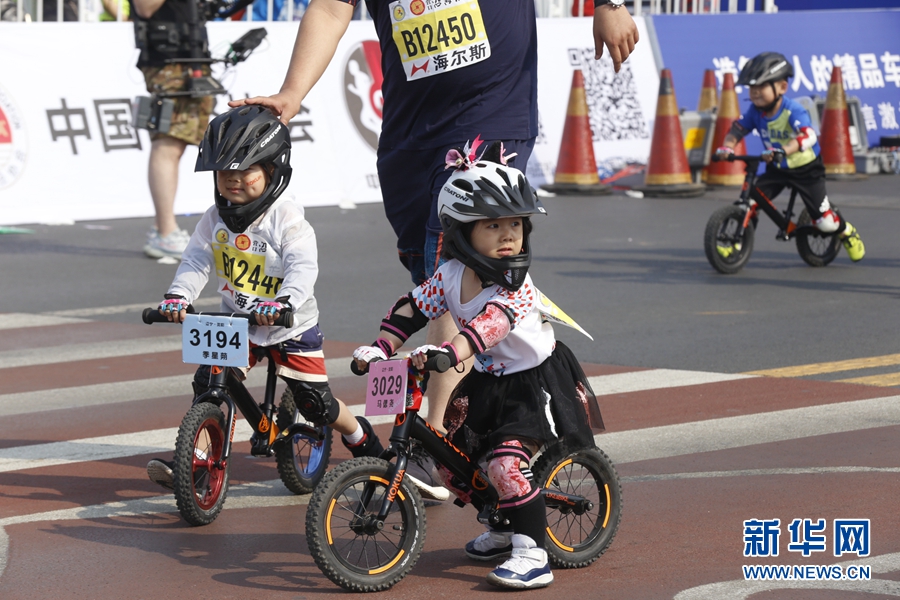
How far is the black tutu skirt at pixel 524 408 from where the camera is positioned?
13.8 feet

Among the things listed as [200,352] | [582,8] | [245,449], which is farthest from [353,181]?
[200,352]

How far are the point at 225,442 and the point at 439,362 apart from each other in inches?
48.5

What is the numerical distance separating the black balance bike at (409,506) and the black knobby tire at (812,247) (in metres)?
7.17

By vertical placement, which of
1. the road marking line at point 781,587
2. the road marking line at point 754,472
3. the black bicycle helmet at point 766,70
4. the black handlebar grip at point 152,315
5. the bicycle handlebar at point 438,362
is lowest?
the road marking line at point 754,472

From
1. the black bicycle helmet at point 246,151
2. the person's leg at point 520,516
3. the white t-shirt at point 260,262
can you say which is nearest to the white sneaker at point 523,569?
the person's leg at point 520,516

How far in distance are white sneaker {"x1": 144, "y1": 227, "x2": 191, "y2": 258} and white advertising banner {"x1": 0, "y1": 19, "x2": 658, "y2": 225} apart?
6.50ft

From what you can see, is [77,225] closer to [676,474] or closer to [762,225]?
[762,225]

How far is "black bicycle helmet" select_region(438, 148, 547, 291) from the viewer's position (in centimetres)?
415

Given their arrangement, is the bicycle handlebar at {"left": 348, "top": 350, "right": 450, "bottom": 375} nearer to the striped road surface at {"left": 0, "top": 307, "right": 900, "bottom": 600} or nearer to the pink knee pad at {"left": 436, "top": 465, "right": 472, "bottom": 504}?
the pink knee pad at {"left": 436, "top": 465, "right": 472, "bottom": 504}

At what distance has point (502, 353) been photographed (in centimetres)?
426

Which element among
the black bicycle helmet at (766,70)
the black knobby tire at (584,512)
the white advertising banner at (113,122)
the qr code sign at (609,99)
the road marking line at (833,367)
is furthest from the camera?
the qr code sign at (609,99)

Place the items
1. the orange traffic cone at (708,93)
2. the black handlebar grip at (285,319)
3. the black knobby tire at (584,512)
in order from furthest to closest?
1. the orange traffic cone at (708,93)
2. the black handlebar grip at (285,319)
3. the black knobby tire at (584,512)

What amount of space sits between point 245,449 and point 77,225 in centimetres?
728

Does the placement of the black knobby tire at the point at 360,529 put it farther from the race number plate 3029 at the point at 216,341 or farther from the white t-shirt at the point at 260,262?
the white t-shirt at the point at 260,262
